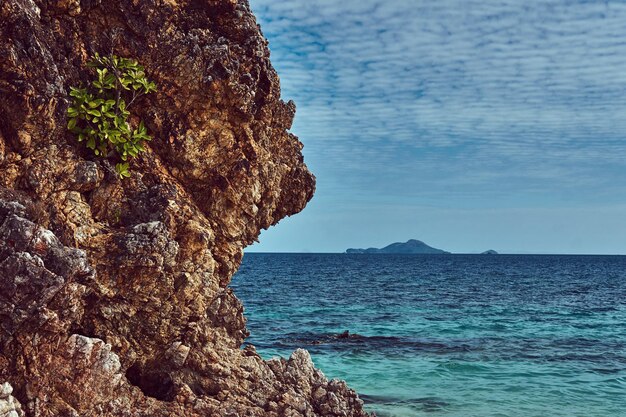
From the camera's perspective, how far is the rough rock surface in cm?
862

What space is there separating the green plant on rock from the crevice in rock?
11.2ft

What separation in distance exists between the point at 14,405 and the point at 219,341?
3659 millimetres

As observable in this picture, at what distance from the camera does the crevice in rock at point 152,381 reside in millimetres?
10031

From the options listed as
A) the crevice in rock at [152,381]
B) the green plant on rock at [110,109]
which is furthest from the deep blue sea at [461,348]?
the green plant on rock at [110,109]

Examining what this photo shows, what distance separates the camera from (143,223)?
9773 millimetres

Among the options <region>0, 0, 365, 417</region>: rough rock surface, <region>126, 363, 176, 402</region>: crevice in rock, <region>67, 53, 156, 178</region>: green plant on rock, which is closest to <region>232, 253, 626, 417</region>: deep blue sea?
<region>0, 0, 365, 417</region>: rough rock surface

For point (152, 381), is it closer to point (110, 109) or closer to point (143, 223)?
point (143, 223)

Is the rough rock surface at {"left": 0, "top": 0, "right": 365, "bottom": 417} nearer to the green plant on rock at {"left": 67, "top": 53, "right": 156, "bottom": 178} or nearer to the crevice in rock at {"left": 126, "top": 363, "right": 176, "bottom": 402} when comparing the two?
the crevice in rock at {"left": 126, "top": 363, "right": 176, "bottom": 402}

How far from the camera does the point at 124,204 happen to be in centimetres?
1026

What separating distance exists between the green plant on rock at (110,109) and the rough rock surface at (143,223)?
24cm

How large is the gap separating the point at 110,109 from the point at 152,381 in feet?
15.8

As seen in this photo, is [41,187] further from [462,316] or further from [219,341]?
[462,316]

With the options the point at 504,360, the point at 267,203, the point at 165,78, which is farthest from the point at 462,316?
the point at 165,78

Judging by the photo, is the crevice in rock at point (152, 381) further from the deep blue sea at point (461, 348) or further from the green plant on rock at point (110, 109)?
the deep blue sea at point (461, 348)
